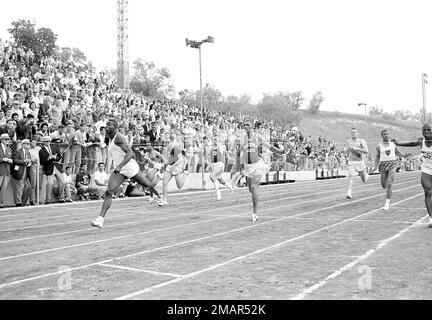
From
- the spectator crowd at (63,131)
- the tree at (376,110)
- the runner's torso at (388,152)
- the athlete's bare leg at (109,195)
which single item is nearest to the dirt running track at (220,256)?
the athlete's bare leg at (109,195)

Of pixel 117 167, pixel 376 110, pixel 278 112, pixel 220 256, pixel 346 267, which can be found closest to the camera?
pixel 346 267

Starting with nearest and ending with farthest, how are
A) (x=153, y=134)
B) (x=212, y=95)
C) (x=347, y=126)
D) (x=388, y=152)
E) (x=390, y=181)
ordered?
(x=390, y=181) < (x=388, y=152) < (x=153, y=134) < (x=212, y=95) < (x=347, y=126)

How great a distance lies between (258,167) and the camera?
12.1 m

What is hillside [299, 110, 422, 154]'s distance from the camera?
116 metres

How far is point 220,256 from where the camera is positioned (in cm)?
733

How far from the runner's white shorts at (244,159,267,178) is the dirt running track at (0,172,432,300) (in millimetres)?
1079

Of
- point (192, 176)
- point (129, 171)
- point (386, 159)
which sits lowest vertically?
point (192, 176)

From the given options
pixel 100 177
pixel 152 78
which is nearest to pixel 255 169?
pixel 100 177

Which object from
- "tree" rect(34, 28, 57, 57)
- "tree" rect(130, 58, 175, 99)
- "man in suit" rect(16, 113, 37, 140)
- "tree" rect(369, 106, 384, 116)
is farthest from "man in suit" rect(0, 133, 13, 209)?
"tree" rect(369, 106, 384, 116)

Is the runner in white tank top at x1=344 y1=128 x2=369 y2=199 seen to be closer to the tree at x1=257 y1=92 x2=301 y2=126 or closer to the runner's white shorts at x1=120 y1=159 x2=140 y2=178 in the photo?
the runner's white shorts at x1=120 y1=159 x2=140 y2=178

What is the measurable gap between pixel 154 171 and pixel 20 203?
14.5 ft

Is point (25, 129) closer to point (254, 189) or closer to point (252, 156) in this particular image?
point (252, 156)

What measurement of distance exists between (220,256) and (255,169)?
16.1 ft

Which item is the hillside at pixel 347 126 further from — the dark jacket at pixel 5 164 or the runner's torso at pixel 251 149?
the runner's torso at pixel 251 149
